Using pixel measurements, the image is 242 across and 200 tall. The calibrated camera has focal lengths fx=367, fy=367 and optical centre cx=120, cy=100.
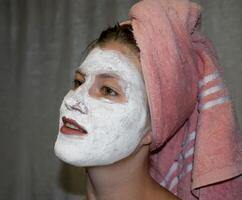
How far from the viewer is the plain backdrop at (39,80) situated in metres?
1.29

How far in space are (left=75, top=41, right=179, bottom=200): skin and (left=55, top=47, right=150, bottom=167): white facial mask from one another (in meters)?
0.02

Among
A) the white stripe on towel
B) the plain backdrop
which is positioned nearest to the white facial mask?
the white stripe on towel

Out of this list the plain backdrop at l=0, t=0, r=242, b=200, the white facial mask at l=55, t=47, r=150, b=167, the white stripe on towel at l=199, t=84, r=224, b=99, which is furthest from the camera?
the plain backdrop at l=0, t=0, r=242, b=200

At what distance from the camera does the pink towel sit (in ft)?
2.53

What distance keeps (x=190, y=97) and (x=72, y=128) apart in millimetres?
282

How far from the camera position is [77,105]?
0.76 meters

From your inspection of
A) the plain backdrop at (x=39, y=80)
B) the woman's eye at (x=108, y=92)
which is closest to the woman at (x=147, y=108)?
the woman's eye at (x=108, y=92)

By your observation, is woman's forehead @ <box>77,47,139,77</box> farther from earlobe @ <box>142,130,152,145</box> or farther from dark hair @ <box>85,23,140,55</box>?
earlobe @ <box>142,130,152,145</box>

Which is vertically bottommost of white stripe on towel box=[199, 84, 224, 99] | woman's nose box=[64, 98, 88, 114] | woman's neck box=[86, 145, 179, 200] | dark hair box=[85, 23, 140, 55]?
woman's neck box=[86, 145, 179, 200]

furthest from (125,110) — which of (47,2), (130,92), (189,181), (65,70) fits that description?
(47,2)

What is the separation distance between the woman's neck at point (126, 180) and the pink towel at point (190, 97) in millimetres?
59

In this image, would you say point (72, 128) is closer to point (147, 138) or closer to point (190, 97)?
point (147, 138)

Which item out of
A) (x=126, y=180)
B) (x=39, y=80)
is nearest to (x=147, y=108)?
(x=126, y=180)

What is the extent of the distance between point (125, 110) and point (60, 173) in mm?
635
